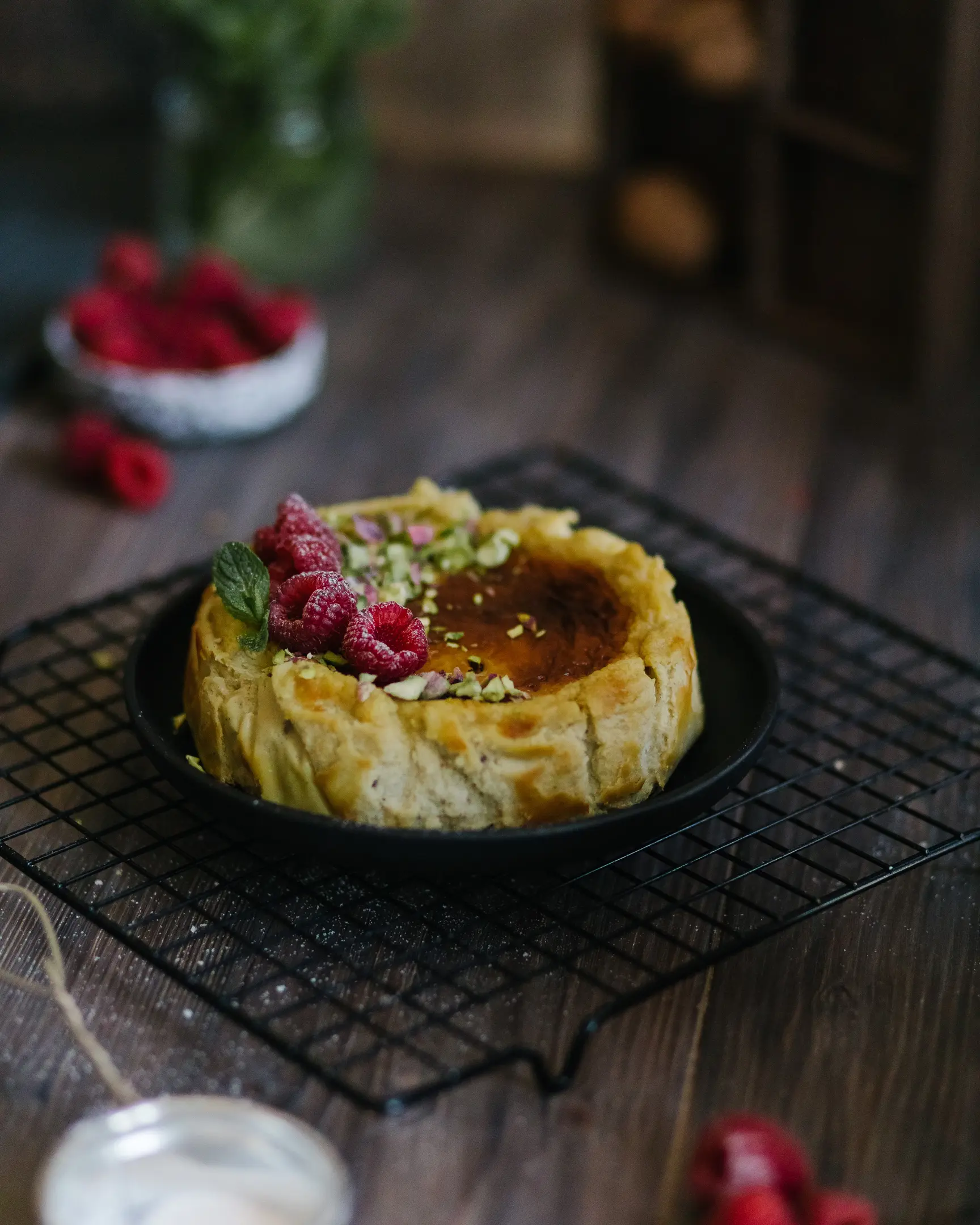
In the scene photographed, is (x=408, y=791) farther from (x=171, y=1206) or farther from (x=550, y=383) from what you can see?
(x=550, y=383)

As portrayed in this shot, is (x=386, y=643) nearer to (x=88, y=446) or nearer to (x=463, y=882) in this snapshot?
(x=463, y=882)

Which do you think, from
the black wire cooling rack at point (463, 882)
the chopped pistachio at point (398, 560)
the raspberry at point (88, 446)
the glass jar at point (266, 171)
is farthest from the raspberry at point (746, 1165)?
the glass jar at point (266, 171)

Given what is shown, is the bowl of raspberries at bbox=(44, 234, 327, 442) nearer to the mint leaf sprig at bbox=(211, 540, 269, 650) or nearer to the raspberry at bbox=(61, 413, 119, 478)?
the raspberry at bbox=(61, 413, 119, 478)

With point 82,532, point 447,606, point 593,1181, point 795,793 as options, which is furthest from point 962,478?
point 593,1181

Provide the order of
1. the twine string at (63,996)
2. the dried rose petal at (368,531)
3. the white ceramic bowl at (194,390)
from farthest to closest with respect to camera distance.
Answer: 1. the white ceramic bowl at (194,390)
2. the dried rose petal at (368,531)
3. the twine string at (63,996)

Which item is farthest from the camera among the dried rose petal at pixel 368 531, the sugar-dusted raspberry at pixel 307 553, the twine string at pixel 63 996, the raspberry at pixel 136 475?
the raspberry at pixel 136 475

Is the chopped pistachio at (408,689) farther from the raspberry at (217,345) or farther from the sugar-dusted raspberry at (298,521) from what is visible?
the raspberry at (217,345)
